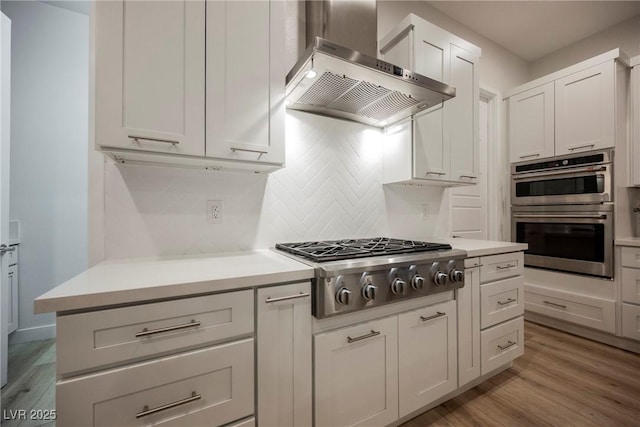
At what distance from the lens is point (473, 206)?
115 inches

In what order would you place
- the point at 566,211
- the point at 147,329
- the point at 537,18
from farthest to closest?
the point at 537,18, the point at 566,211, the point at 147,329

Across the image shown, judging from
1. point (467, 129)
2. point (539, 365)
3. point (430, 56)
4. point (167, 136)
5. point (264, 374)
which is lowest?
point (539, 365)

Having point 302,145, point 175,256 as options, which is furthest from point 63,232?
point 302,145

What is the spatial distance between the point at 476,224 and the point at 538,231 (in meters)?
0.67

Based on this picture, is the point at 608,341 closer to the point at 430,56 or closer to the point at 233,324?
the point at 430,56

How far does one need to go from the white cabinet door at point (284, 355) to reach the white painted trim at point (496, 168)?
9.50 feet

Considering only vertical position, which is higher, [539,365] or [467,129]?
[467,129]

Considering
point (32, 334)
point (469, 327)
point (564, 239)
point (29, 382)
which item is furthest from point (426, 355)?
point (32, 334)

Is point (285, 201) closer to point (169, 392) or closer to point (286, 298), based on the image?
point (286, 298)

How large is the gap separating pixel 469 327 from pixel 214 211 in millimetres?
1736

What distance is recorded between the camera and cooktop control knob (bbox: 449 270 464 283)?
1.53 metres

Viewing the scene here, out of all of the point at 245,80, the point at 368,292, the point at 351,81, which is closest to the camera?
the point at 368,292

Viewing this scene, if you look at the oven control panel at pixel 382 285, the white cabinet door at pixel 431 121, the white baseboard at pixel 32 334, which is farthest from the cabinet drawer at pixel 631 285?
the white baseboard at pixel 32 334

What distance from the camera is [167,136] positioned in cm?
117
